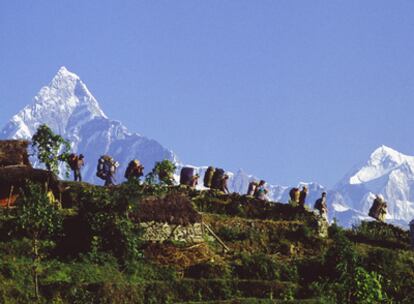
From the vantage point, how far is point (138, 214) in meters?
46.0

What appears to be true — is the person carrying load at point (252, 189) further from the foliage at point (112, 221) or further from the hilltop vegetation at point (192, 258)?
the foliage at point (112, 221)

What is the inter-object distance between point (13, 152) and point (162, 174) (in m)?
7.97

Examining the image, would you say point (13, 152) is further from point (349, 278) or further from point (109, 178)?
point (349, 278)

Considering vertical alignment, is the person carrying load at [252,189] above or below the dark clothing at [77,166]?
above

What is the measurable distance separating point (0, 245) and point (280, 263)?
11.8 meters

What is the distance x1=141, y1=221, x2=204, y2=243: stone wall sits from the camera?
46000 mm

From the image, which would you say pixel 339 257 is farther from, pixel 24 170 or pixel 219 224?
pixel 24 170

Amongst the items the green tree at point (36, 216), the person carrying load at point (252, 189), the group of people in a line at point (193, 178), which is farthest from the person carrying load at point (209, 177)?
the green tree at point (36, 216)

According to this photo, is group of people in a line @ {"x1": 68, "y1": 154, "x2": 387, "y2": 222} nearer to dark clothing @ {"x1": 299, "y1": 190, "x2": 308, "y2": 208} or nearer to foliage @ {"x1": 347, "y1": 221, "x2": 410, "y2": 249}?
dark clothing @ {"x1": 299, "y1": 190, "x2": 308, "y2": 208}

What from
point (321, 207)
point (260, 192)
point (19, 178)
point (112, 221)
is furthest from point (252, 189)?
point (112, 221)

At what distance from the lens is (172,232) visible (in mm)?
46906

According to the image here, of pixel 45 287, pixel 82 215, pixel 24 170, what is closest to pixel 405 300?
pixel 45 287

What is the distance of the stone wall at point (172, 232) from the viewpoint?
46.0 metres

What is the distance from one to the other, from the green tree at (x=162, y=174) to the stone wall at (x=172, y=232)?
439cm
